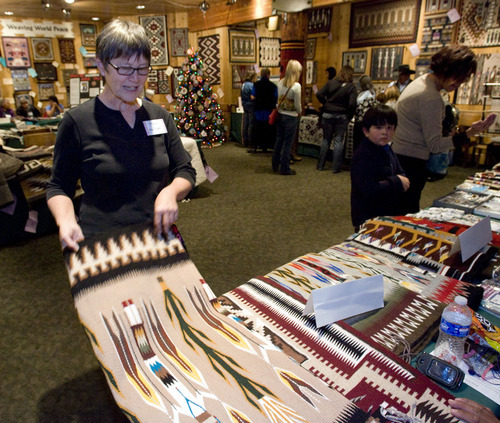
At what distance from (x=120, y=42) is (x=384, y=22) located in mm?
7149

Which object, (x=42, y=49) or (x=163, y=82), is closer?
(x=42, y=49)

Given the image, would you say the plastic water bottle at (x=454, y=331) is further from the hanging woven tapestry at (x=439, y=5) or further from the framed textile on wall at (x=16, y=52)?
the framed textile on wall at (x=16, y=52)

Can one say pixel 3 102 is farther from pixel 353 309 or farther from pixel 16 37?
pixel 353 309

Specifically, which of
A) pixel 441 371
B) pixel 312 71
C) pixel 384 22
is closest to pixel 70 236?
pixel 441 371

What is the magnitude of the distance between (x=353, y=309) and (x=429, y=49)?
667 cm

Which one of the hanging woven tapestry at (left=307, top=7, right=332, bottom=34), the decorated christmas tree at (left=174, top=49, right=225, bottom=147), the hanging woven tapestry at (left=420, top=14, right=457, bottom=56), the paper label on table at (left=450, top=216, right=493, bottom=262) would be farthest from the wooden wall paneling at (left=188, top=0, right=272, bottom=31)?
the paper label on table at (left=450, top=216, right=493, bottom=262)

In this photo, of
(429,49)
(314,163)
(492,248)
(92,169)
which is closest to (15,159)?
(92,169)

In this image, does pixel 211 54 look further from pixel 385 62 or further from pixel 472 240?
pixel 472 240

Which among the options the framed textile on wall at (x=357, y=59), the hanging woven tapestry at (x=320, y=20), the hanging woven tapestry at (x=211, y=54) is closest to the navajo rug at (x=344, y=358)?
the framed textile on wall at (x=357, y=59)

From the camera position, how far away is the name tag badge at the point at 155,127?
122 centimetres

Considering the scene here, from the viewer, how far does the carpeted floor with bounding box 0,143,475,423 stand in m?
1.75

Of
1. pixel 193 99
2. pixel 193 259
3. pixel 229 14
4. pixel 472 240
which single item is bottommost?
pixel 193 259

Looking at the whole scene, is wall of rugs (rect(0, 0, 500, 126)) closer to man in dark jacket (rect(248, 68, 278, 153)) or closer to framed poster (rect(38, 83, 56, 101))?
framed poster (rect(38, 83, 56, 101))

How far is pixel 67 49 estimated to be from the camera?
9.57 metres
